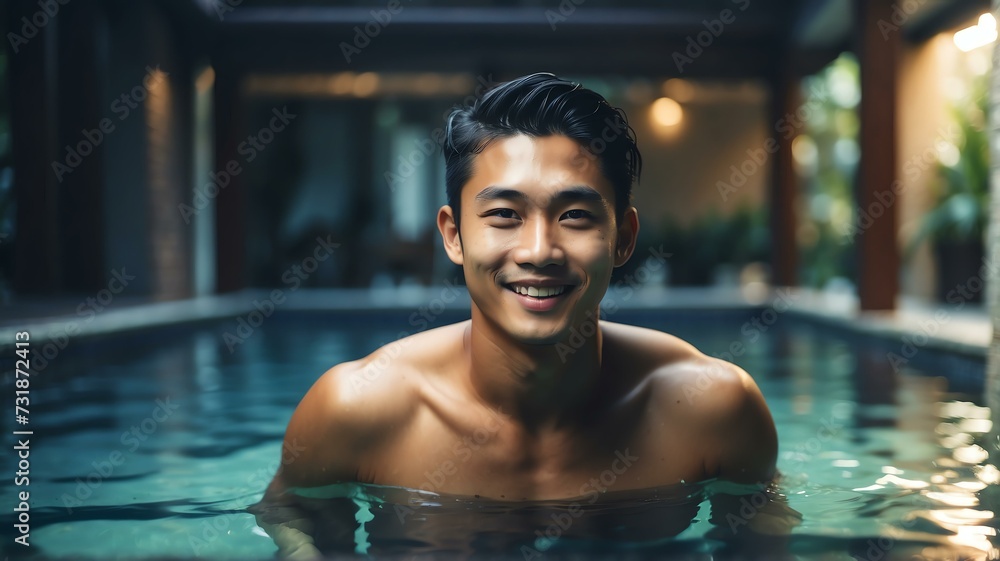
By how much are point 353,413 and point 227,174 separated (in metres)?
11.1

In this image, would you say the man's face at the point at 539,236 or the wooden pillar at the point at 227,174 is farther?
the wooden pillar at the point at 227,174

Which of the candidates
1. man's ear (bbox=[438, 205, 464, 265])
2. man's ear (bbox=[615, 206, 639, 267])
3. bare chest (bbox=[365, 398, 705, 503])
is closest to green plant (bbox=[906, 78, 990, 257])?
bare chest (bbox=[365, 398, 705, 503])

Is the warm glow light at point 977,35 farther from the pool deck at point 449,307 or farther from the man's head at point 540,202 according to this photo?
the man's head at point 540,202

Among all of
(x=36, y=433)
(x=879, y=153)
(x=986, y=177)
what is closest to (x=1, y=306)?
(x=36, y=433)

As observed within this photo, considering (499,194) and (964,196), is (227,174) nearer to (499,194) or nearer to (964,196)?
(964,196)

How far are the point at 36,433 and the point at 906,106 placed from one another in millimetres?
10593

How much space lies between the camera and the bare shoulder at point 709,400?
2492 millimetres

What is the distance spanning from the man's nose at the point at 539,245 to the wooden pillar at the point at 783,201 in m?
11.5

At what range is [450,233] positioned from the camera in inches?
94.8

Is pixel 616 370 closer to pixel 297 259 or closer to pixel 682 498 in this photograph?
pixel 682 498

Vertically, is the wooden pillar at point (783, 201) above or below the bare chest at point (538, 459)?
above

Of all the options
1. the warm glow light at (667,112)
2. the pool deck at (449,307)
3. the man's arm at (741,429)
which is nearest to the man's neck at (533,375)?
the man's arm at (741,429)

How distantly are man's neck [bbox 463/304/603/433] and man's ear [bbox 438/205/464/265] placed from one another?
14 centimetres

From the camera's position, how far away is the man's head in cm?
212
